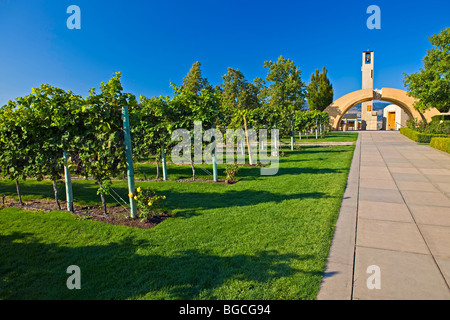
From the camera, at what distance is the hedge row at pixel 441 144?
46.3 feet

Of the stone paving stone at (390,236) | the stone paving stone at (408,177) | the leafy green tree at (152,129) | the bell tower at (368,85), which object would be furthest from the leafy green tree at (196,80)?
the bell tower at (368,85)

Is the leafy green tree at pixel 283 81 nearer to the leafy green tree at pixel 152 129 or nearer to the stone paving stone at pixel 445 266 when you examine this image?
the leafy green tree at pixel 152 129

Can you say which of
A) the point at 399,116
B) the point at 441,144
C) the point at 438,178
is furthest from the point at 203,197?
the point at 399,116

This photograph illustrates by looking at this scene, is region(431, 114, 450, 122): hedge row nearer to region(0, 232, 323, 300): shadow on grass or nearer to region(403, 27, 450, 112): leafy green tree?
region(403, 27, 450, 112): leafy green tree

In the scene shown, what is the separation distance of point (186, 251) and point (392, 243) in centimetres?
328

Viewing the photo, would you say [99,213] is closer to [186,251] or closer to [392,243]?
[186,251]

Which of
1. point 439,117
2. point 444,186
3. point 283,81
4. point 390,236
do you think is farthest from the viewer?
point 283,81

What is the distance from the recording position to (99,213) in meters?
5.78

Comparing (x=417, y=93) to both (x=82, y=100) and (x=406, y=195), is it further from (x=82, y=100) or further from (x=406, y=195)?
(x=82, y=100)

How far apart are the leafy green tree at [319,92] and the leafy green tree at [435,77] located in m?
24.8

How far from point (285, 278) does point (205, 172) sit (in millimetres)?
8000

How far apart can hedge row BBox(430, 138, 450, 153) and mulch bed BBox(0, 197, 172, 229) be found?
16.7 m

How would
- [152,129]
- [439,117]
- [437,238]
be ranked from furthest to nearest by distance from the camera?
[439,117] → [152,129] → [437,238]

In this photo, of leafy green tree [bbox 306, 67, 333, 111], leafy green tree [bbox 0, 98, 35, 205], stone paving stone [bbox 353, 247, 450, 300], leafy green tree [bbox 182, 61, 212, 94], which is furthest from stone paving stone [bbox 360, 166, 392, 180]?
leafy green tree [bbox 306, 67, 333, 111]
